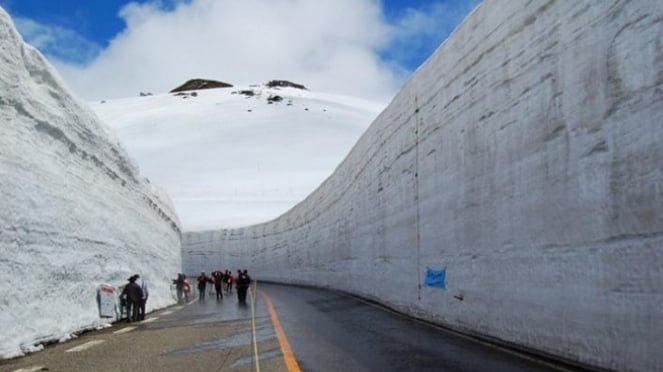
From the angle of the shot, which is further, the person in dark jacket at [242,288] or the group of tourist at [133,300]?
the person in dark jacket at [242,288]

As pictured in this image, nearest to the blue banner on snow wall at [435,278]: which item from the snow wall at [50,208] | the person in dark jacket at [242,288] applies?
the snow wall at [50,208]

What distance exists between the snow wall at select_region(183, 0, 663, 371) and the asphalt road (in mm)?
790

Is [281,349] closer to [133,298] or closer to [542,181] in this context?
[542,181]

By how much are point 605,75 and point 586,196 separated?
4.69 ft

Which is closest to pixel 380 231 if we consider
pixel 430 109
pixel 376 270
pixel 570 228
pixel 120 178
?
pixel 376 270

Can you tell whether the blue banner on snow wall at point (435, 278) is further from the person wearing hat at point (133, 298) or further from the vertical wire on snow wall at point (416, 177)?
the person wearing hat at point (133, 298)

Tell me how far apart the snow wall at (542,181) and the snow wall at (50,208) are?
772 cm

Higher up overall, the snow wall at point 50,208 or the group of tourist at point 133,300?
the snow wall at point 50,208

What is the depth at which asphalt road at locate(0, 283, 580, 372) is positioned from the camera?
829 cm

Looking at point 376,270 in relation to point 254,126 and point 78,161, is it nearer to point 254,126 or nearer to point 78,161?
point 78,161

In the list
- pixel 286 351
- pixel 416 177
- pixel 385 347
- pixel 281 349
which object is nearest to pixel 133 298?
pixel 416 177

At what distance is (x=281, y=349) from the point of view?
32.6ft

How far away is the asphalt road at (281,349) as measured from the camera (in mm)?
8289

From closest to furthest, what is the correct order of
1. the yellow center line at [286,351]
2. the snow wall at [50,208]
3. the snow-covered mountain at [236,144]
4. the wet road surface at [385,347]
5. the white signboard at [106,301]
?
1. the wet road surface at [385,347]
2. the yellow center line at [286,351]
3. the snow wall at [50,208]
4. the white signboard at [106,301]
5. the snow-covered mountain at [236,144]
